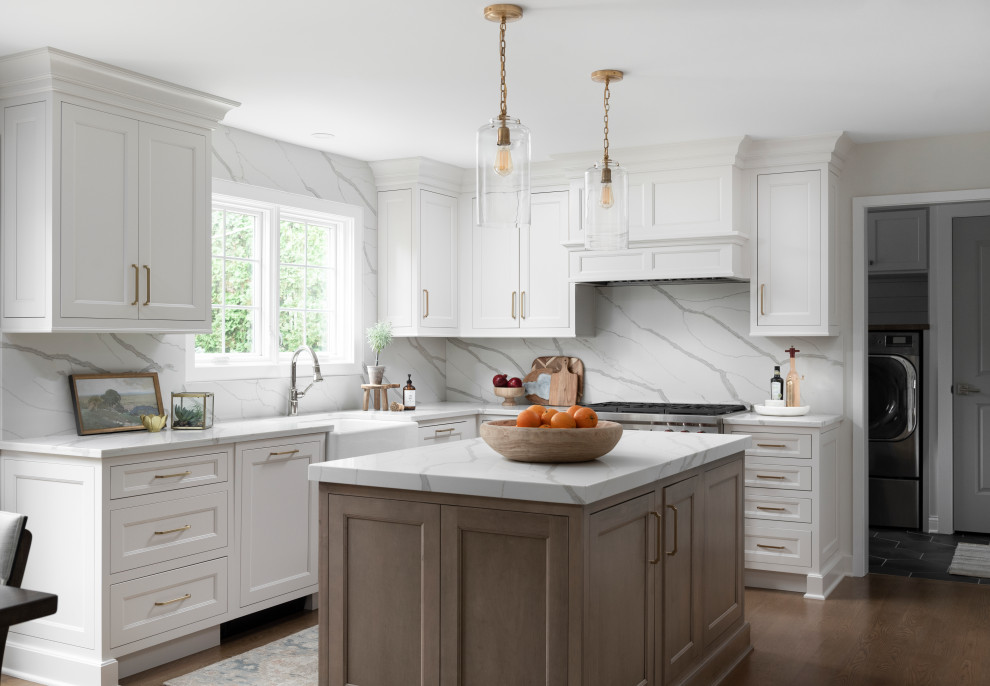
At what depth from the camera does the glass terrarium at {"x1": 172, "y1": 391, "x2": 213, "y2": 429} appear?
4.02 meters

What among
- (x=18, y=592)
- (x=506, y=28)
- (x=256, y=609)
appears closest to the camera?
(x=18, y=592)

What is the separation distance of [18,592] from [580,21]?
2.40 metres

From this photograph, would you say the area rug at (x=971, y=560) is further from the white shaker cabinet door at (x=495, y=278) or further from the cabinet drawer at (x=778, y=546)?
the white shaker cabinet door at (x=495, y=278)

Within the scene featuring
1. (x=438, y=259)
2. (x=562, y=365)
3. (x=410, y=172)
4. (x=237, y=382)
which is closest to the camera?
(x=237, y=382)

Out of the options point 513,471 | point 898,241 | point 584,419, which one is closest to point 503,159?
point 584,419

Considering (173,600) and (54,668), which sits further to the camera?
(173,600)

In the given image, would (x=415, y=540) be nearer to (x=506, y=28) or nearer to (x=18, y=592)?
(x=18, y=592)

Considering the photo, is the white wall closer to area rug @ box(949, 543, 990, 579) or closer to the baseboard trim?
the baseboard trim

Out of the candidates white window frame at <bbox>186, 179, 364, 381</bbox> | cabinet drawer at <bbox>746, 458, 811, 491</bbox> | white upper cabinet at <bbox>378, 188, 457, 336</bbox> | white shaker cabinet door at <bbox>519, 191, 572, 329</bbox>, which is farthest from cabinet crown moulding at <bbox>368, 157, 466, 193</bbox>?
cabinet drawer at <bbox>746, 458, 811, 491</bbox>

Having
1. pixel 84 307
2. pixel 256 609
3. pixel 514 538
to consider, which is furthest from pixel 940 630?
pixel 84 307

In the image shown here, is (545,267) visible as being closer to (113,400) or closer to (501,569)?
(113,400)

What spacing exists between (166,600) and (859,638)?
9.59 ft

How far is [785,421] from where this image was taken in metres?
4.74

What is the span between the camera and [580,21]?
3129 millimetres
